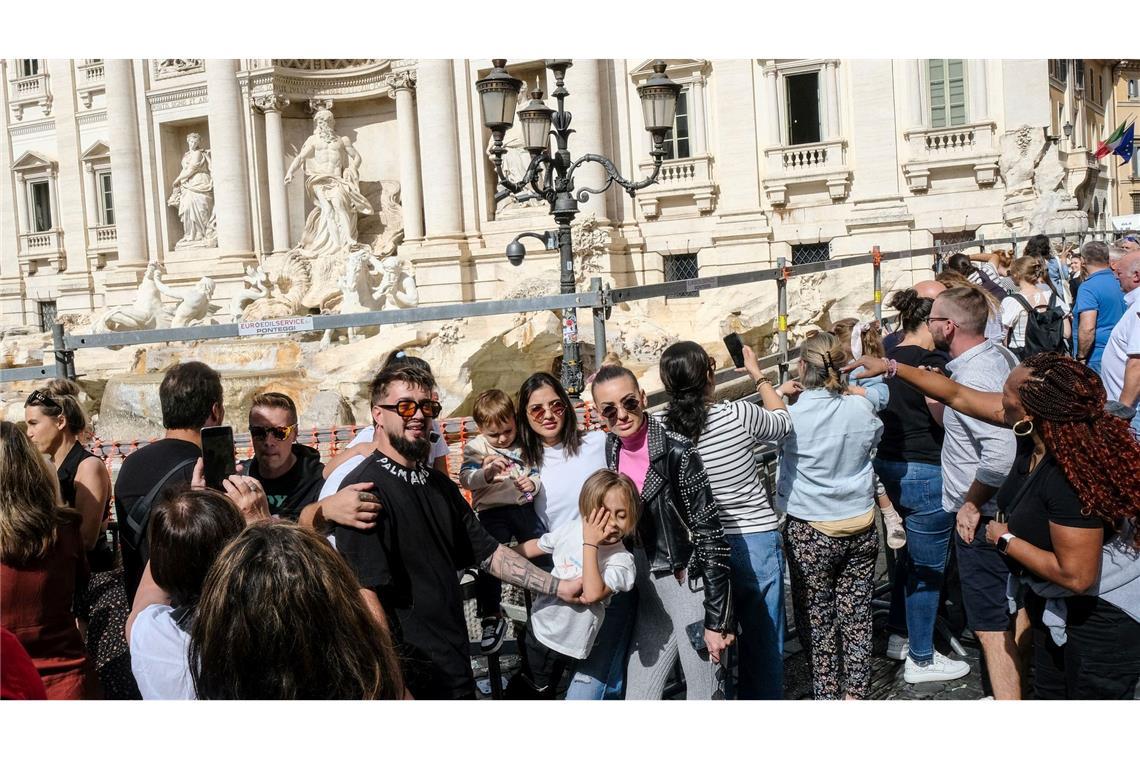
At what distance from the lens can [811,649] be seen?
12.7ft

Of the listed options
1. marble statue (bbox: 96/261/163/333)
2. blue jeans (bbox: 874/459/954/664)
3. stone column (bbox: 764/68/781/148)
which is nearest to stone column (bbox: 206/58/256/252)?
marble statue (bbox: 96/261/163/333)

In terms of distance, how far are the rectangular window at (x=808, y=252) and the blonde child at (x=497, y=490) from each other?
15864 millimetres

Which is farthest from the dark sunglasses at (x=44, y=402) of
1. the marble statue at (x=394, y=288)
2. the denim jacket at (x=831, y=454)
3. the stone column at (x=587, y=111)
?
the stone column at (x=587, y=111)

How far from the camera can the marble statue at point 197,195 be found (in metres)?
23.2

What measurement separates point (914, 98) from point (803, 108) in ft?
6.84

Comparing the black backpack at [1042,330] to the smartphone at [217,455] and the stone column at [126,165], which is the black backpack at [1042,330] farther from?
the stone column at [126,165]

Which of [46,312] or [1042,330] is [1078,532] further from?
[46,312]

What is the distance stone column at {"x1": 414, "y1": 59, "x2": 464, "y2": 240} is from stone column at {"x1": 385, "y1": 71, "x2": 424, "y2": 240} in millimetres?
615

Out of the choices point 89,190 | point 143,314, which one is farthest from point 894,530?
point 89,190

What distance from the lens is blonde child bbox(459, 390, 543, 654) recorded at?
3.46 meters

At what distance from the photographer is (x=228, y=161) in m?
22.0

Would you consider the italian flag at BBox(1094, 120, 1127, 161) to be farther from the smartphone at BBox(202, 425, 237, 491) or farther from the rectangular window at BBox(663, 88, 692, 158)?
the smartphone at BBox(202, 425, 237, 491)

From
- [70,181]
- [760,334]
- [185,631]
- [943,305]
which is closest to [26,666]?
[185,631]

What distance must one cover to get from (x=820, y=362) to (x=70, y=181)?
2624cm
